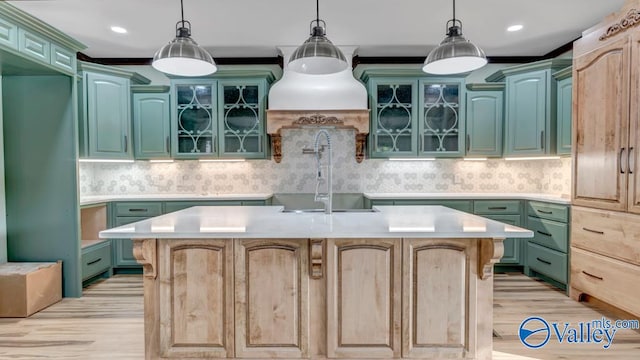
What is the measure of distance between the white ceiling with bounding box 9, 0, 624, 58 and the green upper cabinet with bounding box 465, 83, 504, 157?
22.2 inches

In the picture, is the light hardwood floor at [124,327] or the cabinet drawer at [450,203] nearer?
the light hardwood floor at [124,327]

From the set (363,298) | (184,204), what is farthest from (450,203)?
(184,204)

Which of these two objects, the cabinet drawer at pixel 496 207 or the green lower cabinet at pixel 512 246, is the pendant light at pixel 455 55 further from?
the green lower cabinet at pixel 512 246

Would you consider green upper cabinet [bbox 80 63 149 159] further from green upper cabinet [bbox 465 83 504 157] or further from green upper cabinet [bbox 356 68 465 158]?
green upper cabinet [bbox 465 83 504 157]

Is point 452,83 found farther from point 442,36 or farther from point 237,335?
point 237,335

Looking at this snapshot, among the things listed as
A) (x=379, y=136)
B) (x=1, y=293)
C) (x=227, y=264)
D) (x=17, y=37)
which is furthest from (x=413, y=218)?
(x=1, y=293)

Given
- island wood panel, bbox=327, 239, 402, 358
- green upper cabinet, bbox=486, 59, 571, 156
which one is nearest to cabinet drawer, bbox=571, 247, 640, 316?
green upper cabinet, bbox=486, 59, 571, 156

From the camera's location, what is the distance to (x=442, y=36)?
12.6 feet

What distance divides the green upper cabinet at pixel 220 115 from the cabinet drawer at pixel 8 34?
174cm

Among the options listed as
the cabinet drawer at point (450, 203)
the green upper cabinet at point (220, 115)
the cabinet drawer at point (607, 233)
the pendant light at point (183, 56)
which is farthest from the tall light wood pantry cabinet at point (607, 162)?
the green upper cabinet at point (220, 115)

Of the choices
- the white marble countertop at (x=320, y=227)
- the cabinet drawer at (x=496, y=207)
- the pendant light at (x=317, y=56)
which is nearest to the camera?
the white marble countertop at (x=320, y=227)

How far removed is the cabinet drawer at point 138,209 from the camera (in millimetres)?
3938

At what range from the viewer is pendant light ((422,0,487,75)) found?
2111mm

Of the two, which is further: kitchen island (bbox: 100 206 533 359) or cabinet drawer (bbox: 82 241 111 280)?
cabinet drawer (bbox: 82 241 111 280)
